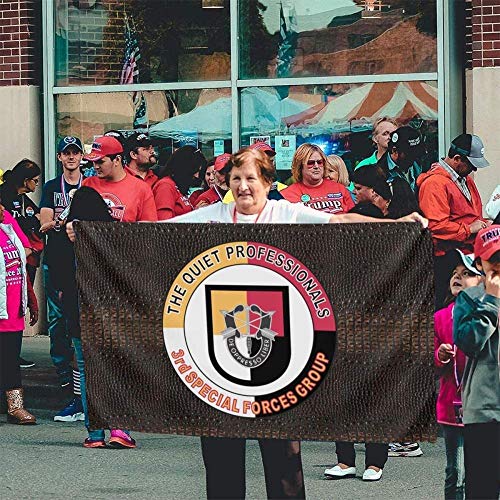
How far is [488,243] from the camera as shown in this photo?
5.88 m

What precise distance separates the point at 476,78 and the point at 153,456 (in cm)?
536

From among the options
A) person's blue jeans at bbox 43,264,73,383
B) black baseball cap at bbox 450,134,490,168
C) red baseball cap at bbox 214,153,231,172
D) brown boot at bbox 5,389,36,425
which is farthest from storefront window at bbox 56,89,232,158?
brown boot at bbox 5,389,36,425

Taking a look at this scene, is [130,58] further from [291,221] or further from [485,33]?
[291,221]

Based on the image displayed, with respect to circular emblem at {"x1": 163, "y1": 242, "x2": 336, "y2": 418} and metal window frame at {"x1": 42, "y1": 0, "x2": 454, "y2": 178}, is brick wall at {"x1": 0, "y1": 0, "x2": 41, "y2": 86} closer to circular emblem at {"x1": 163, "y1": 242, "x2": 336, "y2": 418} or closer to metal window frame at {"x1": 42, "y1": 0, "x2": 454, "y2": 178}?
metal window frame at {"x1": 42, "y1": 0, "x2": 454, "y2": 178}

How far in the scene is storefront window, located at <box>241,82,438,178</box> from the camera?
42.2 ft

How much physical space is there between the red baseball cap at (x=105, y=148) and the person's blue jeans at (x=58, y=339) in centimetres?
119

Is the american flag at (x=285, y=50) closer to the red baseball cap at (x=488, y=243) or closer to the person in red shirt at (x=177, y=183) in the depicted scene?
the person in red shirt at (x=177, y=183)

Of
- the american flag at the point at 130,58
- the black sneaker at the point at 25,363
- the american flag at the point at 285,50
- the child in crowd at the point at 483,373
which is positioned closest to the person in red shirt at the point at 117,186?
the black sneaker at the point at 25,363

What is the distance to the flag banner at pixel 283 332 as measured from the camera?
18.3 ft

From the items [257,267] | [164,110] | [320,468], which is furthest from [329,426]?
[164,110]

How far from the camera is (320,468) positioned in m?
8.23

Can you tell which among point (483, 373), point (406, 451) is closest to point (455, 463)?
point (483, 373)

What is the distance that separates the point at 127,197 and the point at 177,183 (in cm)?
185

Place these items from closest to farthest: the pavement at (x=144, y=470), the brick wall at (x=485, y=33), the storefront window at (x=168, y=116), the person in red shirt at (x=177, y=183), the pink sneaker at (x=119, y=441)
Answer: the pavement at (x=144, y=470), the pink sneaker at (x=119, y=441), the person in red shirt at (x=177, y=183), the brick wall at (x=485, y=33), the storefront window at (x=168, y=116)
